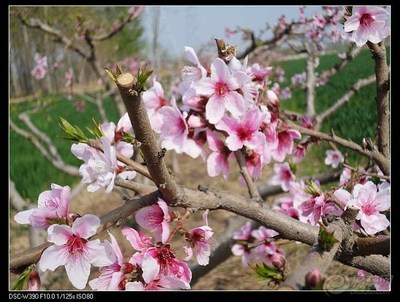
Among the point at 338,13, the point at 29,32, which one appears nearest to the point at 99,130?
the point at 338,13

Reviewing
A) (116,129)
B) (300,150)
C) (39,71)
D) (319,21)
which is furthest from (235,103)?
(39,71)

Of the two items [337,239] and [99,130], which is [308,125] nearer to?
[337,239]

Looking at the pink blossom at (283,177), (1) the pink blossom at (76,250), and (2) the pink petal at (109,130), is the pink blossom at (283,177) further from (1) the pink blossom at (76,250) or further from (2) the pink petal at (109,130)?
(1) the pink blossom at (76,250)

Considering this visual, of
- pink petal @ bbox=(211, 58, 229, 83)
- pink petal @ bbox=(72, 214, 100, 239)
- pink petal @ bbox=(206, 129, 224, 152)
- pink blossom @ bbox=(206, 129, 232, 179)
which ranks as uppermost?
pink petal @ bbox=(211, 58, 229, 83)

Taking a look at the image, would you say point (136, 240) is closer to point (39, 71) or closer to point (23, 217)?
point (23, 217)

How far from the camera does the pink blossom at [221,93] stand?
93 centimetres

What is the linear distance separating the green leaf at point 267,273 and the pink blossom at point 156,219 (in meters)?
0.19

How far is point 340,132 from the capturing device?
3764mm

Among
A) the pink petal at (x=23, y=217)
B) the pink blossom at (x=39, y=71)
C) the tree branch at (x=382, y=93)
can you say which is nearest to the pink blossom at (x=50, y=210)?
the pink petal at (x=23, y=217)

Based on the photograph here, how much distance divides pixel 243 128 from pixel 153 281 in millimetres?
396

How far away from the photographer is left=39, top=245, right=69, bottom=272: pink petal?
0.76 meters

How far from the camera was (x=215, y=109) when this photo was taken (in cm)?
94

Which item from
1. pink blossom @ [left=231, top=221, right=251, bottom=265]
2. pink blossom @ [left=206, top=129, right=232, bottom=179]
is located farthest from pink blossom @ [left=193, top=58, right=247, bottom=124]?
pink blossom @ [left=231, top=221, right=251, bottom=265]

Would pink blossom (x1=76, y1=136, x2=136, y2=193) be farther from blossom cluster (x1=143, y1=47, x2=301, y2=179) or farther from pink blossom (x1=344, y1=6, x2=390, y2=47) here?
pink blossom (x1=344, y1=6, x2=390, y2=47)
